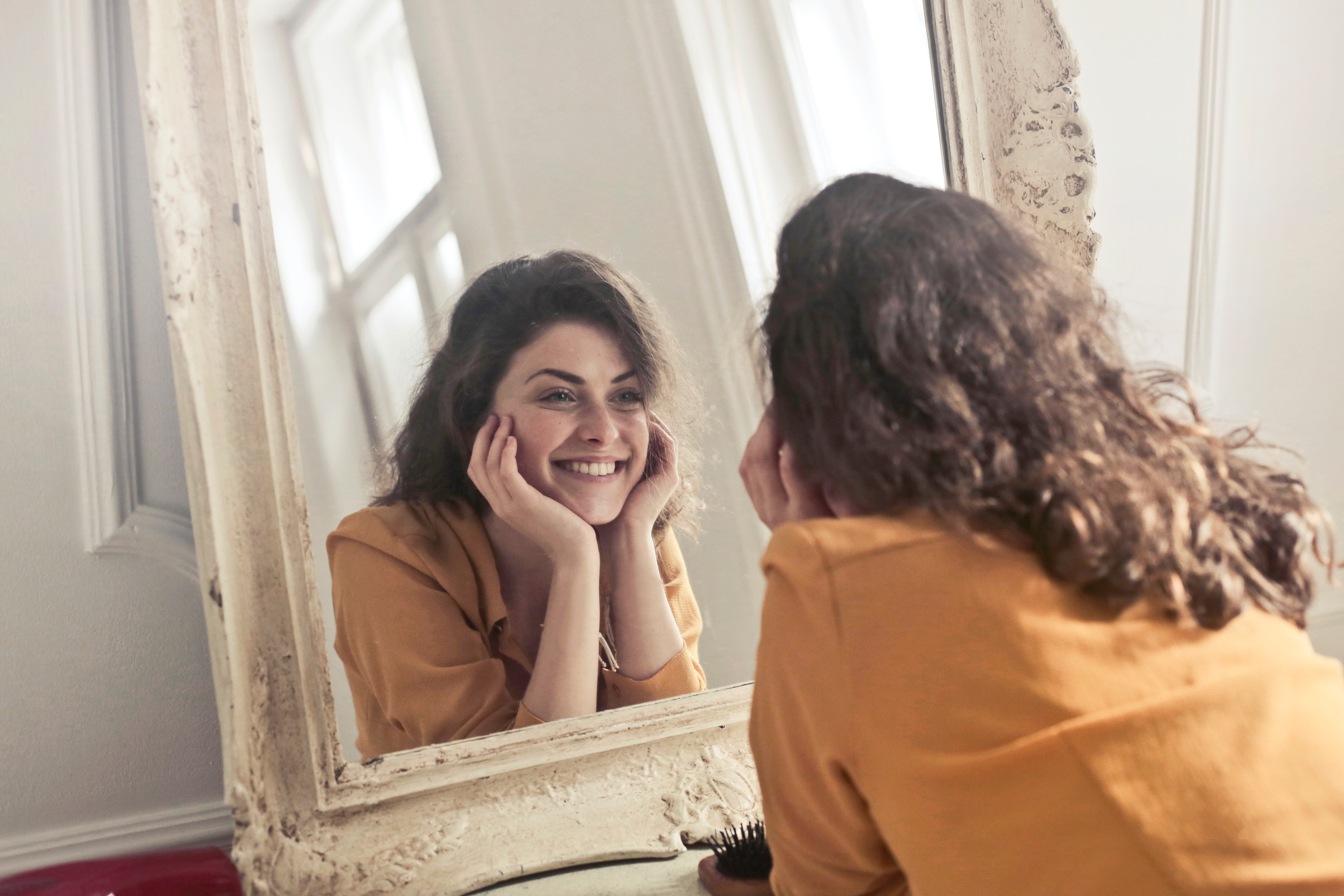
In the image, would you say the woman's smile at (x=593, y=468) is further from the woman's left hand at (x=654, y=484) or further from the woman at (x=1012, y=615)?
the woman at (x=1012, y=615)

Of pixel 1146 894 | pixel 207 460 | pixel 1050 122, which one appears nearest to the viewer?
pixel 1146 894

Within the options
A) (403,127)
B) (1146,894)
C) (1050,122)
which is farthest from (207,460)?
(1050,122)

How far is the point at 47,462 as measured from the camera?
82 cm

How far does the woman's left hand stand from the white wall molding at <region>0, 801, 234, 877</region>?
46 centimetres

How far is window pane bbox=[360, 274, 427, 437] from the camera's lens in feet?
2.69

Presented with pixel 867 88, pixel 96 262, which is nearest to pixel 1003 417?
pixel 867 88

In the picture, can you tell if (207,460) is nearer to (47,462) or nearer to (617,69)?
(47,462)

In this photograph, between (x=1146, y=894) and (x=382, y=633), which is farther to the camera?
(x=382, y=633)

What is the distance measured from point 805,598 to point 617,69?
650 millimetres

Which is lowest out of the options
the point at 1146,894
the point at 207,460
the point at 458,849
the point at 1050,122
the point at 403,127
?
the point at 458,849

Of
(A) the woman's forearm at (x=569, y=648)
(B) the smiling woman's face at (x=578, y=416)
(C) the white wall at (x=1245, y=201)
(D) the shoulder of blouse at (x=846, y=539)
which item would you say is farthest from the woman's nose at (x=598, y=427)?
(C) the white wall at (x=1245, y=201)

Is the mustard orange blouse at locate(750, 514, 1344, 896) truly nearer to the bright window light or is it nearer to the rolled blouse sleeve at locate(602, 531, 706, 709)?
the rolled blouse sleeve at locate(602, 531, 706, 709)

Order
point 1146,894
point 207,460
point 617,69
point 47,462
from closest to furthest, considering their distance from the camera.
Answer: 1. point 1146,894
2. point 207,460
3. point 47,462
4. point 617,69

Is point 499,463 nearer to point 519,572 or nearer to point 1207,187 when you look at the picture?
point 519,572
